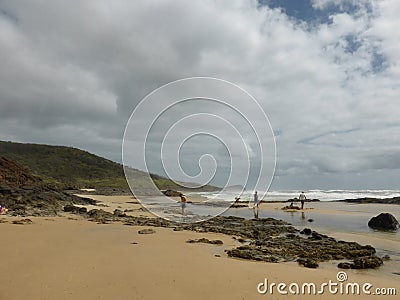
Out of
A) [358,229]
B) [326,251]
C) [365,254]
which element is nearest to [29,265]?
[326,251]

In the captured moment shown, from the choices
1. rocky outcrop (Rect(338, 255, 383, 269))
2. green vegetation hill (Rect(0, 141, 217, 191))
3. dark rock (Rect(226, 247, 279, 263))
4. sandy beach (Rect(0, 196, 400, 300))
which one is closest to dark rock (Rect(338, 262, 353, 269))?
rocky outcrop (Rect(338, 255, 383, 269))

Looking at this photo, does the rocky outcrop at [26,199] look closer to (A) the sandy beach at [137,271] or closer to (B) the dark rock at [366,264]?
(A) the sandy beach at [137,271]

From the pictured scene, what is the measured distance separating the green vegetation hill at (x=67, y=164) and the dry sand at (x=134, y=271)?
266ft

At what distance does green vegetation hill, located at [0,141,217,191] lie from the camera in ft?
317

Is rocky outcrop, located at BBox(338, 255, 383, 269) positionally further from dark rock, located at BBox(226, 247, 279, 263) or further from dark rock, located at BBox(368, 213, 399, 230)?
dark rock, located at BBox(368, 213, 399, 230)

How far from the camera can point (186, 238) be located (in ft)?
46.3

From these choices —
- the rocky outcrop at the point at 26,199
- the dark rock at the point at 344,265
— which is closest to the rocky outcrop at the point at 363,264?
the dark rock at the point at 344,265

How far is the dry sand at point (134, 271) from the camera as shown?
6.75m

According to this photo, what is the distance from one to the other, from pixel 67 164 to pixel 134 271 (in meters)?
110

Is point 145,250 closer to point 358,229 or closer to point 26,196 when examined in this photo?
point 358,229

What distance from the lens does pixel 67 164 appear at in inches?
4321

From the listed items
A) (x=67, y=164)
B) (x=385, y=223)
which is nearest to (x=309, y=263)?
(x=385, y=223)

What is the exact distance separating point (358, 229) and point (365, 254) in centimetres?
914

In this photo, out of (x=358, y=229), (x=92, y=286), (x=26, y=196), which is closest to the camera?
(x=92, y=286)
